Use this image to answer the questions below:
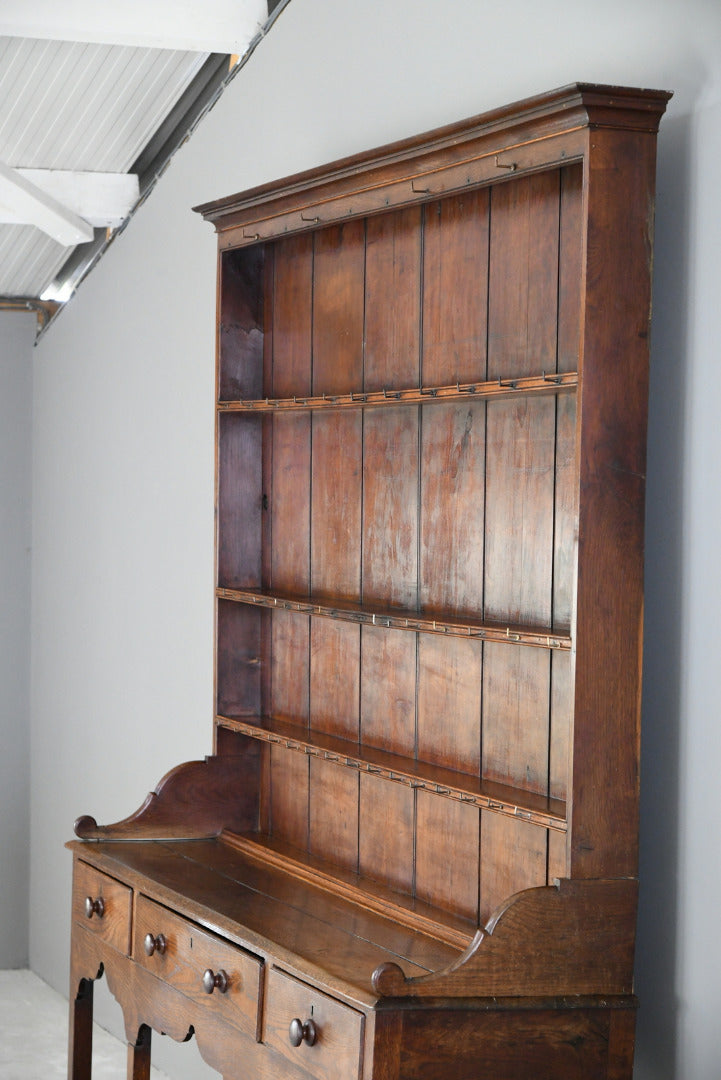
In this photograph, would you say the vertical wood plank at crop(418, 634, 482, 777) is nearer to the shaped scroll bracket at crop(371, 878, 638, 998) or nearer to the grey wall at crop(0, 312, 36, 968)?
the shaped scroll bracket at crop(371, 878, 638, 998)

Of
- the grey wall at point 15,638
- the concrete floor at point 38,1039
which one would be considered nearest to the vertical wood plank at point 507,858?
the concrete floor at point 38,1039

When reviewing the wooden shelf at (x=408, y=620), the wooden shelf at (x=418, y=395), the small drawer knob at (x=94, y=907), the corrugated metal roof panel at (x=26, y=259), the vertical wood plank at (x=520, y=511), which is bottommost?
the small drawer knob at (x=94, y=907)

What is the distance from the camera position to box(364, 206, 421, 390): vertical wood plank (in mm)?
2949

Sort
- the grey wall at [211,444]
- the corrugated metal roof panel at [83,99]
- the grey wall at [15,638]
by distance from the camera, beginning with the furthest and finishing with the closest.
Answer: the grey wall at [15,638], the corrugated metal roof panel at [83,99], the grey wall at [211,444]

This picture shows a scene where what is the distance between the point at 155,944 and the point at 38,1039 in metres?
2.29

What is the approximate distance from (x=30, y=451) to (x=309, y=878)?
3226 mm

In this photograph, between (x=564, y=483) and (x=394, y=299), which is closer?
(x=564, y=483)

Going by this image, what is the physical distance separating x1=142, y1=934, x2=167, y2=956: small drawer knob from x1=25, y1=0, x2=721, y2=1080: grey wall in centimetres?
110

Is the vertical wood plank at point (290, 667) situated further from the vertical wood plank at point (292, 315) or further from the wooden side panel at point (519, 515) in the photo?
the wooden side panel at point (519, 515)

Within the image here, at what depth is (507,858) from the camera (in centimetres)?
269

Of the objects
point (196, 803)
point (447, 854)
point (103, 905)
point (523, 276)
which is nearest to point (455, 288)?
point (523, 276)

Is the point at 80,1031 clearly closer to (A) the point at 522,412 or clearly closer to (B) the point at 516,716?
(B) the point at 516,716

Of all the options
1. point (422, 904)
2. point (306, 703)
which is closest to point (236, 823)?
point (306, 703)

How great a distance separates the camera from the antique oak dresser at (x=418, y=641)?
2309 mm
